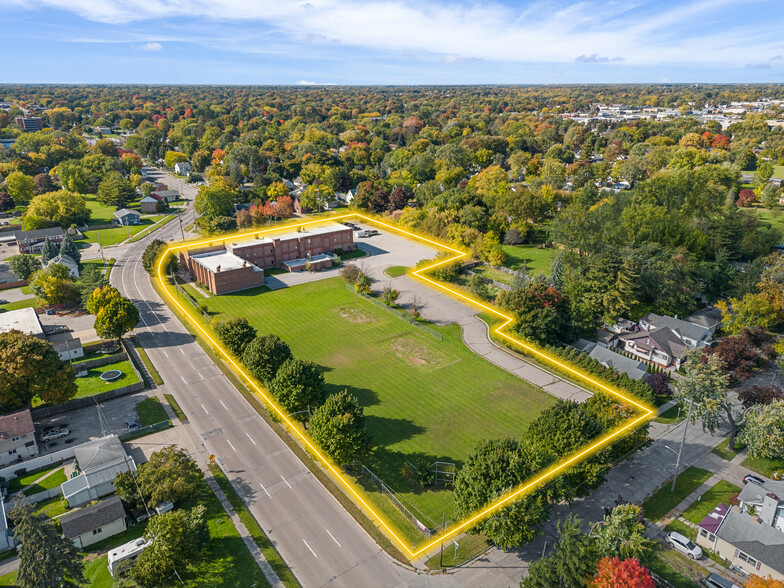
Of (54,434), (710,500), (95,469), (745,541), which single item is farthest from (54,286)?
(745,541)

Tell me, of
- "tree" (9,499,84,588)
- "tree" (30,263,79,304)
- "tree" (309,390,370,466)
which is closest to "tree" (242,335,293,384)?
"tree" (309,390,370,466)

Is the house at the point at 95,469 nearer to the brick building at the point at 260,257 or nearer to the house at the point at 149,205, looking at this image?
the brick building at the point at 260,257

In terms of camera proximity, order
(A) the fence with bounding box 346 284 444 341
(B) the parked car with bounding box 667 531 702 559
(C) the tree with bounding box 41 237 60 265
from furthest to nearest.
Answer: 1. (C) the tree with bounding box 41 237 60 265
2. (A) the fence with bounding box 346 284 444 341
3. (B) the parked car with bounding box 667 531 702 559

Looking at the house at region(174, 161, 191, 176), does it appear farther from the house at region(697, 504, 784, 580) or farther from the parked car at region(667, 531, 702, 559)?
the house at region(697, 504, 784, 580)

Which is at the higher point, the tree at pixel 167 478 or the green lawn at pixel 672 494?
the tree at pixel 167 478

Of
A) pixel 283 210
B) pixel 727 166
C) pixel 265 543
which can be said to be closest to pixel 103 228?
pixel 283 210

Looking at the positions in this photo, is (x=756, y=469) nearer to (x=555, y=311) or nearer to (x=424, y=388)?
(x=555, y=311)

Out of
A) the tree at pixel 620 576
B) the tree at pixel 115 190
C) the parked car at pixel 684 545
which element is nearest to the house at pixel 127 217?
the tree at pixel 115 190
